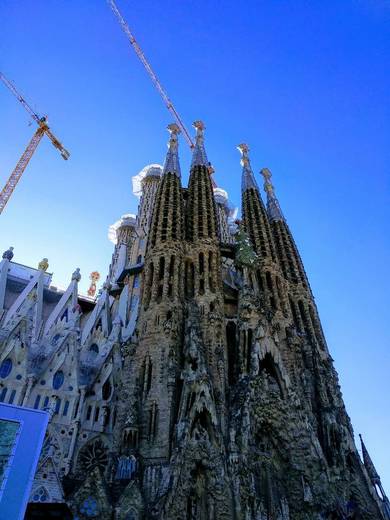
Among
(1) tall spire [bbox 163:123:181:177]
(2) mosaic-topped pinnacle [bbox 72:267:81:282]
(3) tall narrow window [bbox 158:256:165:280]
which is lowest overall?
(3) tall narrow window [bbox 158:256:165:280]

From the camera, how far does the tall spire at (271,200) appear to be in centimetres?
3349

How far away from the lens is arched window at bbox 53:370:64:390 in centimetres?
1927

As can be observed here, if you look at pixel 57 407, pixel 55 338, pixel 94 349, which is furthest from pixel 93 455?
pixel 94 349

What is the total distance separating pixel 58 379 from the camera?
19.5 meters

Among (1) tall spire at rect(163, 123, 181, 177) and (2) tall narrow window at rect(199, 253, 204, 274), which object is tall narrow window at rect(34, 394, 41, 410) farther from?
(1) tall spire at rect(163, 123, 181, 177)

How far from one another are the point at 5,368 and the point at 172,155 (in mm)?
19474

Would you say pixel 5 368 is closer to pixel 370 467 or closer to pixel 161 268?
pixel 161 268

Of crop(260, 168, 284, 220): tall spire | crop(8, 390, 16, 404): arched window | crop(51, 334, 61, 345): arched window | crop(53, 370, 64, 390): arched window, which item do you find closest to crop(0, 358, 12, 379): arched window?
crop(8, 390, 16, 404): arched window

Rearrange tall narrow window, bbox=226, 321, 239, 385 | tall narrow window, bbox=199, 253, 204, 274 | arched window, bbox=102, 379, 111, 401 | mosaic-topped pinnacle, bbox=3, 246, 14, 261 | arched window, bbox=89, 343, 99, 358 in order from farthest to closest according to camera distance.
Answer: mosaic-topped pinnacle, bbox=3, 246, 14, 261, arched window, bbox=89, 343, 99, 358, tall narrow window, bbox=199, 253, 204, 274, arched window, bbox=102, 379, 111, 401, tall narrow window, bbox=226, 321, 239, 385

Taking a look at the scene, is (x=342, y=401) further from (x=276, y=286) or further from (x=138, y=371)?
(x=138, y=371)

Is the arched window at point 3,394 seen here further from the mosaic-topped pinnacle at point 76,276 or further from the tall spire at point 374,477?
the tall spire at point 374,477

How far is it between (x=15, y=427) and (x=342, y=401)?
16.6 meters

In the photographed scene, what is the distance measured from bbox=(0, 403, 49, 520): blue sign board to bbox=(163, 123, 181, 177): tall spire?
2089 centimetres

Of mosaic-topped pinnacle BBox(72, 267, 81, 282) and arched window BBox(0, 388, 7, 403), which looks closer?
arched window BBox(0, 388, 7, 403)
